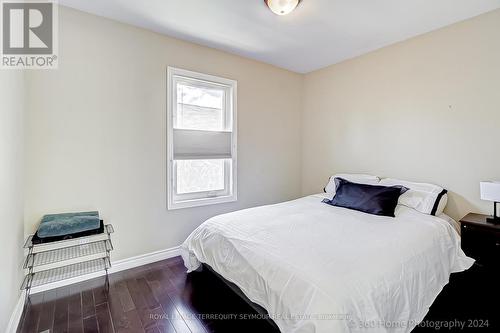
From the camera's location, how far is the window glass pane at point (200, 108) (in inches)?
115

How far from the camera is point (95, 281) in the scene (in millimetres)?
2277

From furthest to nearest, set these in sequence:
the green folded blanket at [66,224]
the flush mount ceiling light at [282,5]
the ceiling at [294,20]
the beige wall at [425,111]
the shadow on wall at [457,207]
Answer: the shadow on wall at [457,207]
the beige wall at [425,111]
the ceiling at [294,20]
the flush mount ceiling light at [282,5]
the green folded blanket at [66,224]

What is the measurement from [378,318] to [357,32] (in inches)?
111

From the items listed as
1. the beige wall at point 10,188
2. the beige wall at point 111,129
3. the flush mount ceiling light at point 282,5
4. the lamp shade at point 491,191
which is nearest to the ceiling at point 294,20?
the flush mount ceiling light at point 282,5

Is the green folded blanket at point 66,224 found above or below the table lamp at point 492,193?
below

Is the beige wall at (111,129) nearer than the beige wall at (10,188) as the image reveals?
No

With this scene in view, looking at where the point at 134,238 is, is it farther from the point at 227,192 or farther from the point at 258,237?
the point at 258,237

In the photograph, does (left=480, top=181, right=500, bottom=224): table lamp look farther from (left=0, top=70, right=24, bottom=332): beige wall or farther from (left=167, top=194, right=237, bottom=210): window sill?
(left=0, top=70, right=24, bottom=332): beige wall

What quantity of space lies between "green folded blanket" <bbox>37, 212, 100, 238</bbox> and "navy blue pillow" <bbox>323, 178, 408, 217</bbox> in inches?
100

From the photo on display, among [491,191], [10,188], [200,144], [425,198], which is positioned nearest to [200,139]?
[200,144]

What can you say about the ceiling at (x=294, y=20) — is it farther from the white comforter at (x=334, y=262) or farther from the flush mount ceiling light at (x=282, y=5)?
the white comforter at (x=334, y=262)

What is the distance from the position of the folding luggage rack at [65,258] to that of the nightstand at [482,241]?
337 centimetres

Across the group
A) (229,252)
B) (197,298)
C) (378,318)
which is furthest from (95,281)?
(378,318)

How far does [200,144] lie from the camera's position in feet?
9.96
